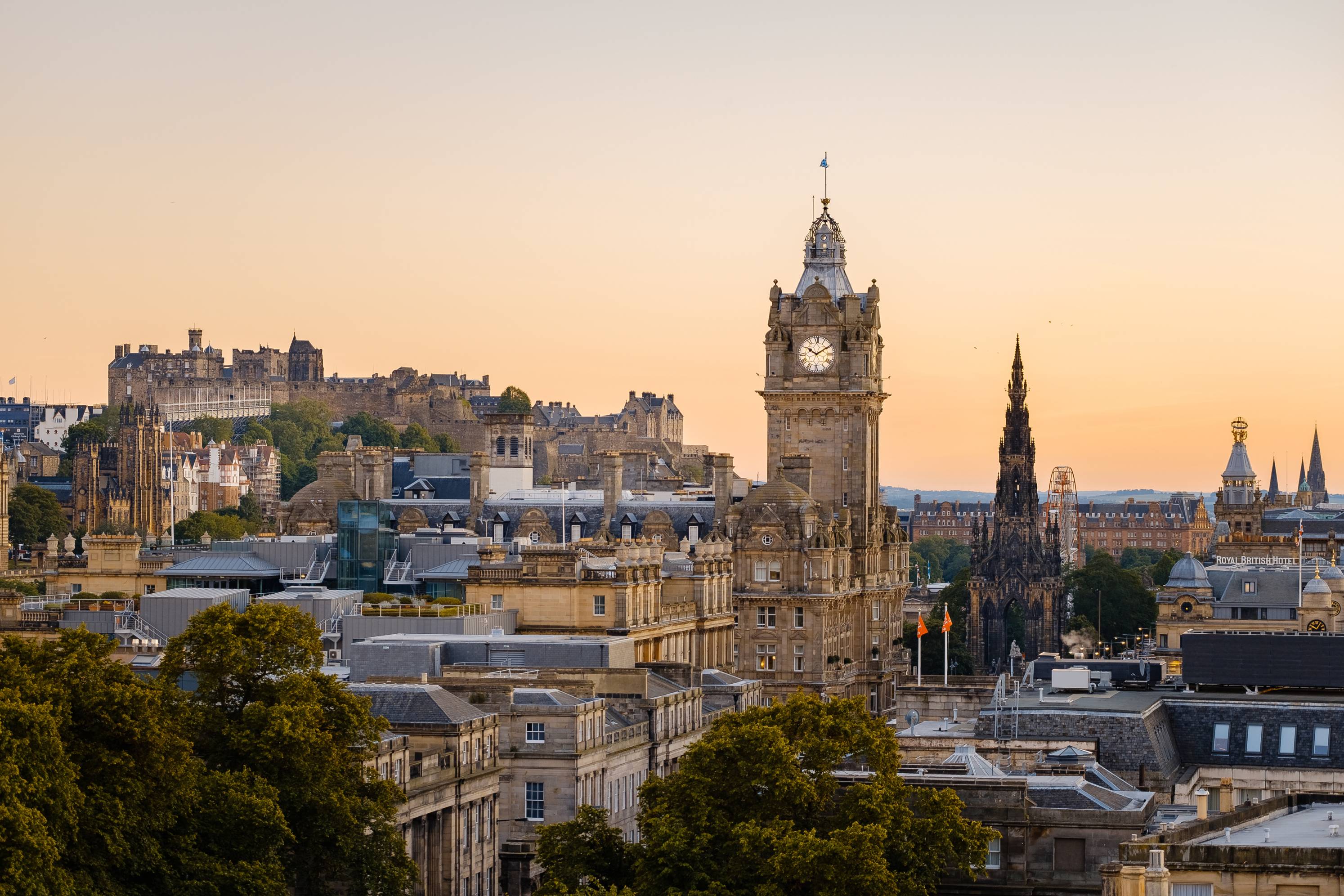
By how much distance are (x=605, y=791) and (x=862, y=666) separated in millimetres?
72126

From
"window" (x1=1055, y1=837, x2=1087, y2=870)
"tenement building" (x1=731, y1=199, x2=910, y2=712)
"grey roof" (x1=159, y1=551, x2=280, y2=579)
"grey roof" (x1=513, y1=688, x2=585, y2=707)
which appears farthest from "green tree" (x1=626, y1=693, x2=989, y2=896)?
"tenement building" (x1=731, y1=199, x2=910, y2=712)

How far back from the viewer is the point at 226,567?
15938 cm

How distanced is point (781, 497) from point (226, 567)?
33.2 meters

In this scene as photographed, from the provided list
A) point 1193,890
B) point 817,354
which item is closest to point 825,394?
point 817,354

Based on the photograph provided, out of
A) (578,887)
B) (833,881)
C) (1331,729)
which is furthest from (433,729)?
(1331,729)

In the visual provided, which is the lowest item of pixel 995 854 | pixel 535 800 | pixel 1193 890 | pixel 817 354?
pixel 535 800

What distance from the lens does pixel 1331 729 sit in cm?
10112

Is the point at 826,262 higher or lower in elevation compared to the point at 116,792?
higher

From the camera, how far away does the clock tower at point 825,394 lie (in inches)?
7170

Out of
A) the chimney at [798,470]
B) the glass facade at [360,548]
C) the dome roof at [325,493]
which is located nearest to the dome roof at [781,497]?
the chimney at [798,470]

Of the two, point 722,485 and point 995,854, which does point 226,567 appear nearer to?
point 722,485

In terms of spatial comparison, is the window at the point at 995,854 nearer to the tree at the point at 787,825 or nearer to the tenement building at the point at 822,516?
the tree at the point at 787,825

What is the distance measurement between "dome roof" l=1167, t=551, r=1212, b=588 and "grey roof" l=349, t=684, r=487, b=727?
7951cm

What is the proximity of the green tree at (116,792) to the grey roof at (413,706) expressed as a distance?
1492 centimetres
